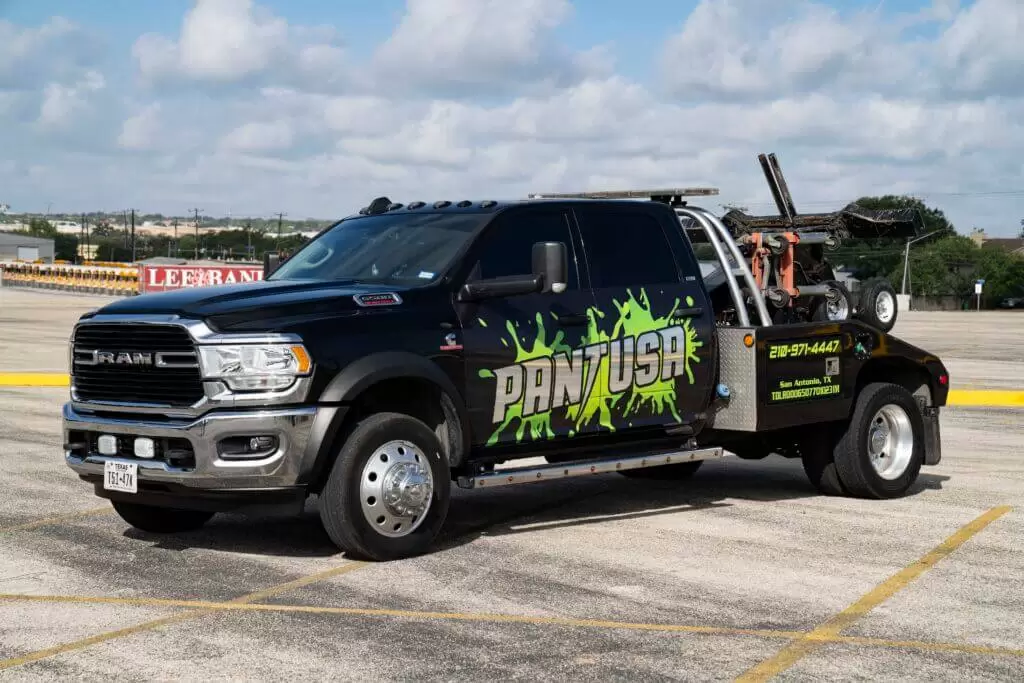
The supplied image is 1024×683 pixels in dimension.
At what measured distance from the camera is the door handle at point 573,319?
8500 mm

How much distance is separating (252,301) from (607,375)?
7.55 ft

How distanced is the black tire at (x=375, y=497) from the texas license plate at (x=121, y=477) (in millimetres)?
1022

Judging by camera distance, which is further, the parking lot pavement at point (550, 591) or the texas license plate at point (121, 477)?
the texas license plate at point (121, 477)

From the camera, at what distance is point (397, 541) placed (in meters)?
7.71

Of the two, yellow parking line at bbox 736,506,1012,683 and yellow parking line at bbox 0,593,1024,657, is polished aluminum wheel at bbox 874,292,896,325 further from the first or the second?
yellow parking line at bbox 0,593,1024,657

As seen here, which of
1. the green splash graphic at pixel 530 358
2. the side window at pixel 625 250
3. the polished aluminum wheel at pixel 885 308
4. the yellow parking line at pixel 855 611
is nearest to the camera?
the yellow parking line at pixel 855 611

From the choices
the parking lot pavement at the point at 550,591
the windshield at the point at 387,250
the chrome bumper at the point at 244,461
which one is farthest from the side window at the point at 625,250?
the chrome bumper at the point at 244,461

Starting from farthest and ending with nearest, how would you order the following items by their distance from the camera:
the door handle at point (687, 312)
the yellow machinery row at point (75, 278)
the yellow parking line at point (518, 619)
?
the yellow machinery row at point (75, 278) < the door handle at point (687, 312) < the yellow parking line at point (518, 619)

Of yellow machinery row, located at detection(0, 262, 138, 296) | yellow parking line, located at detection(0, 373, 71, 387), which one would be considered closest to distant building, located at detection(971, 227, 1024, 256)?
yellow machinery row, located at detection(0, 262, 138, 296)

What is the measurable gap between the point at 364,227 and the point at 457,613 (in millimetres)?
3422

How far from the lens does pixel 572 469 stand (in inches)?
332

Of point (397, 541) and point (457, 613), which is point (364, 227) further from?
point (457, 613)

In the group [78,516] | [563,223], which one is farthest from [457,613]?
[78,516]

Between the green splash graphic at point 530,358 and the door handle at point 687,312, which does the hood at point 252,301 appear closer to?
the green splash graphic at point 530,358
